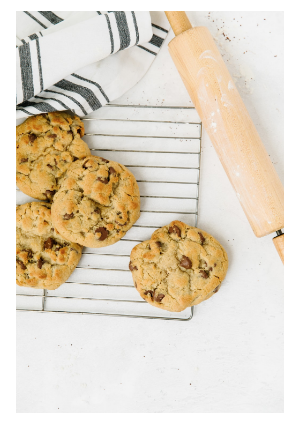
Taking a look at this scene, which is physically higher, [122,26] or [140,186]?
[122,26]

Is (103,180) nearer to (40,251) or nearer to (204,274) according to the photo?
(40,251)

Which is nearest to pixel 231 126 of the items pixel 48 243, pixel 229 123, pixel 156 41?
pixel 229 123

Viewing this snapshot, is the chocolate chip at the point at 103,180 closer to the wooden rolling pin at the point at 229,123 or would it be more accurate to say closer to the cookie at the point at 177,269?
the cookie at the point at 177,269

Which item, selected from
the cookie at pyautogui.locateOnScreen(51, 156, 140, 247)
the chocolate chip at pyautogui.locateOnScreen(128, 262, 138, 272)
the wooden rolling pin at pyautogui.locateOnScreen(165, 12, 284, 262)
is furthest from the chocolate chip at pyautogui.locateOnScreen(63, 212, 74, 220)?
the wooden rolling pin at pyautogui.locateOnScreen(165, 12, 284, 262)

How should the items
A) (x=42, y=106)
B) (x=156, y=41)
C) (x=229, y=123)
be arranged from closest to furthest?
(x=229, y=123)
(x=42, y=106)
(x=156, y=41)

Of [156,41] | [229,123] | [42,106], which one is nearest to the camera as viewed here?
[229,123]

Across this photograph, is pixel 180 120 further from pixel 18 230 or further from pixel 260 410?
pixel 260 410

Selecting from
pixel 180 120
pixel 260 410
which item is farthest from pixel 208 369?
pixel 180 120
